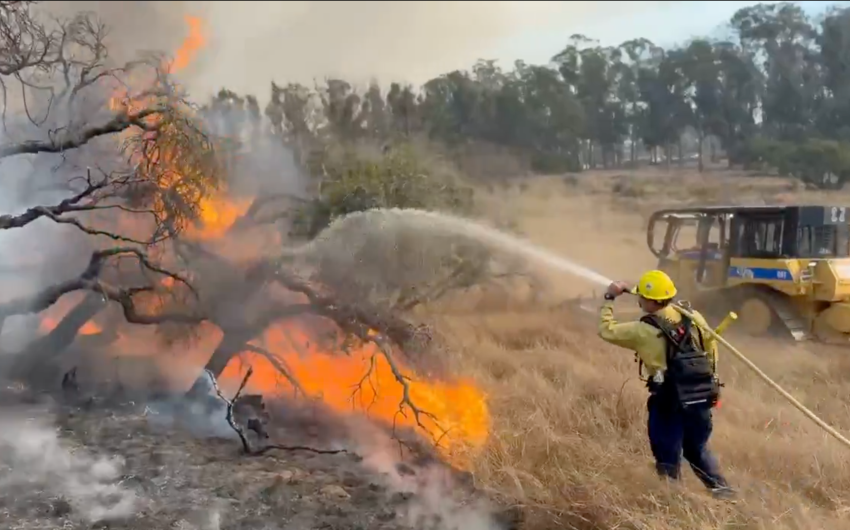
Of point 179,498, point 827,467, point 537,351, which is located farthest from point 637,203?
point 179,498

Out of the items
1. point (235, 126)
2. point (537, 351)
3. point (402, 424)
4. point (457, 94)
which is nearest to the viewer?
point (402, 424)

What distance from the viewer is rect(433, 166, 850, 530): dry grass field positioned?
5.50 metres

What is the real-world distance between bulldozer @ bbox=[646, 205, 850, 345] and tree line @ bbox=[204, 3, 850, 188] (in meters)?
1.60

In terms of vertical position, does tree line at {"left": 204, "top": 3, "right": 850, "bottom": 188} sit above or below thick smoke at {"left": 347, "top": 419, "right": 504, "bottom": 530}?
above

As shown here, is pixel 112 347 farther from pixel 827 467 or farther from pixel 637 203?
pixel 637 203

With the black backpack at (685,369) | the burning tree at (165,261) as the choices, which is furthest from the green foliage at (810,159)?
the black backpack at (685,369)

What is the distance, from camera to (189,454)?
25.9 ft

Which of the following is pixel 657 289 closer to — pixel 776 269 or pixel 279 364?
pixel 279 364

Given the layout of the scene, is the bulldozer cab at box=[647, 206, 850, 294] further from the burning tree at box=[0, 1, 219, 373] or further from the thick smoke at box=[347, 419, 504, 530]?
the burning tree at box=[0, 1, 219, 373]

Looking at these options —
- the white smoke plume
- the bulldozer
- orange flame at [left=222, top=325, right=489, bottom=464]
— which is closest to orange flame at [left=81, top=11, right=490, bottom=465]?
orange flame at [left=222, top=325, right=489, bottom=464]

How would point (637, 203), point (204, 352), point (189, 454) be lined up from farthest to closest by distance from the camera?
point (637, 203) < point (204, 352) < point (189, 454)

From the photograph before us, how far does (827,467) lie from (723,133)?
1631cm

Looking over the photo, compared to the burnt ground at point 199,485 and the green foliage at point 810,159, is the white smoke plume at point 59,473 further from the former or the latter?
the green foliage at point 810,159

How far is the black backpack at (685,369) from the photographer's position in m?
5.29
